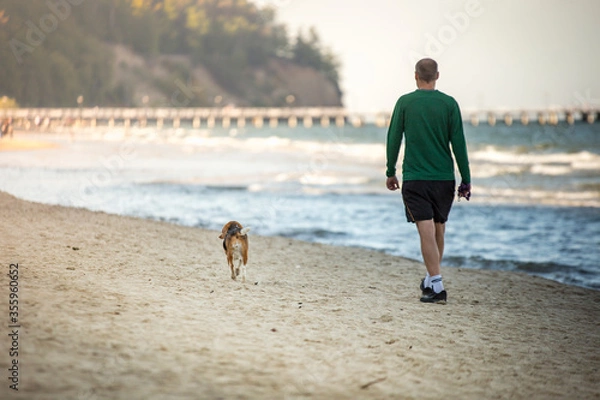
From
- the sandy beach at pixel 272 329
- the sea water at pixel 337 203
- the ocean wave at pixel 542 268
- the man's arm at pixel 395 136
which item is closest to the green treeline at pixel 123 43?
the sea water at pixel 337 203

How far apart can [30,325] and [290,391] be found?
4.39 feet

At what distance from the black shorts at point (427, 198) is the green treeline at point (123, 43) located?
177 feet

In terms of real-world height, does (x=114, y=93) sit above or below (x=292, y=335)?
above

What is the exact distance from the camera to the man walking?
175 inches

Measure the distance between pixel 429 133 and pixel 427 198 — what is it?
0.43 m

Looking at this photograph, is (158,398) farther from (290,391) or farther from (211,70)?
(211,70)

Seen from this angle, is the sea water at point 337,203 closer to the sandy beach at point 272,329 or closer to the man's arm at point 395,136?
the sandy beach at point 272,329

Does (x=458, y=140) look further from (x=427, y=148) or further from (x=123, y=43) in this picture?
(x=123, y=43)

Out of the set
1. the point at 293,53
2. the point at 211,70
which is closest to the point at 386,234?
the point at 211,70

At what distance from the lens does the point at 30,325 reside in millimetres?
3242

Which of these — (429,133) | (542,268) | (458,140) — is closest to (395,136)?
(429,133)

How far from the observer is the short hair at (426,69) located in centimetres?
443

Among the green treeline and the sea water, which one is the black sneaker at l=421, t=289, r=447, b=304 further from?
the green treeline

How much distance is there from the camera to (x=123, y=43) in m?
112
